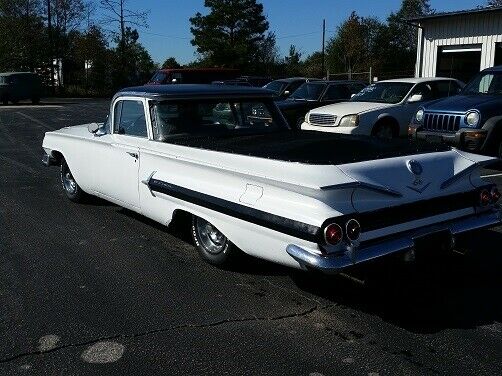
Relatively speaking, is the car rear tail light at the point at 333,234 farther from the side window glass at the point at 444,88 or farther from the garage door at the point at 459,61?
the garage door at the point at 459,61

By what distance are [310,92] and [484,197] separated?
10.8m

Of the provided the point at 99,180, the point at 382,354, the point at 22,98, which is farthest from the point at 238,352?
the point at 22,98

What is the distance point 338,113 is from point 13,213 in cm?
682

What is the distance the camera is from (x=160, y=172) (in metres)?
5.13

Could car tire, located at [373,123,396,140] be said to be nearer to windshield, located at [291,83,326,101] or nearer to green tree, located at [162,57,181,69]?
windshield, located at [291,83,326,101]

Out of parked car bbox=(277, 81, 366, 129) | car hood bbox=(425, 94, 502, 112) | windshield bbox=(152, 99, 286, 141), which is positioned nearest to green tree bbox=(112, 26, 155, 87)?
parked car bbox=(277, 81, 366, 129)

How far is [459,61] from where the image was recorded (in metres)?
19.0

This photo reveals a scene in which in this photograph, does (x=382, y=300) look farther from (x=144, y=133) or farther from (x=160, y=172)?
(x=144, y=133)

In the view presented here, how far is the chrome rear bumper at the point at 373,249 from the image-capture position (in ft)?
11.9

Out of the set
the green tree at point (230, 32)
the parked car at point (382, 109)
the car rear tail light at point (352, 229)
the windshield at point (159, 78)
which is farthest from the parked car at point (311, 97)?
the green tree at point (230, 32)

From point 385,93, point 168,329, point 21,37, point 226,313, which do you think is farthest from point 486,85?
point 21,37

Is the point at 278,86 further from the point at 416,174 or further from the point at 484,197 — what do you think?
the point at 416,174

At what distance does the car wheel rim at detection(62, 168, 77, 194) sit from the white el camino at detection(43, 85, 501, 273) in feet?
4.44

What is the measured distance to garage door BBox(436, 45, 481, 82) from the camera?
723 inches
